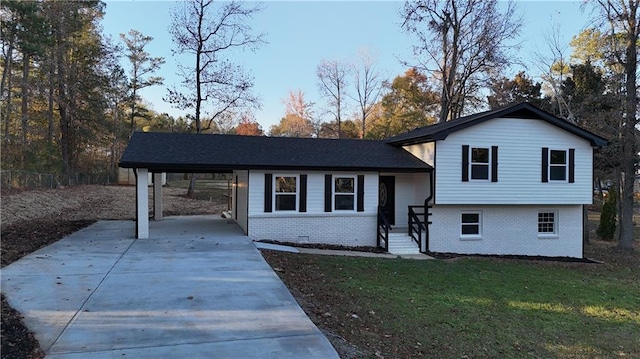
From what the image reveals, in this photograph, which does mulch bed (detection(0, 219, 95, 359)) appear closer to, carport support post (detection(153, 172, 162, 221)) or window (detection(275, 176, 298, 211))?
carport support post (detection(153, 172, 162, 221))

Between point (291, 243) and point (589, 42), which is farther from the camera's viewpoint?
point (589, 42)

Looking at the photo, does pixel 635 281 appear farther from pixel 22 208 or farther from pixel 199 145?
pixel 22 208

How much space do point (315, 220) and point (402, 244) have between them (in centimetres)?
312

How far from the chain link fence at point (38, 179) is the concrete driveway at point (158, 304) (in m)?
12.0

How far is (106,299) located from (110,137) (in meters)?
34.9

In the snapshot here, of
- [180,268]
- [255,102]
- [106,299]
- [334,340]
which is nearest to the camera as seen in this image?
[334,340]

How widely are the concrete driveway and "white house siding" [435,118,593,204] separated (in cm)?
788

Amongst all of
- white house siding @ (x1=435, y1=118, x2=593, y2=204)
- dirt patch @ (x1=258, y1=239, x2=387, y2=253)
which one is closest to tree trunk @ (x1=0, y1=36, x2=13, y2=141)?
dirt patch @ (x1=258, y1=239, x2=387, y2=253)

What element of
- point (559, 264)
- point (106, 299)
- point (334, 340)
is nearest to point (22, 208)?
point (106, 299)

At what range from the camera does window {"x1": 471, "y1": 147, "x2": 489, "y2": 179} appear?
1472cm

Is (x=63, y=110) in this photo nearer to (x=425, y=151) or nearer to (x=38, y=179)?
(x=38, y=179)

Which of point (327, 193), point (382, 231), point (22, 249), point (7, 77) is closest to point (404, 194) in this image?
point (382, 231)

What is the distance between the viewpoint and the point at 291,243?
13117mm

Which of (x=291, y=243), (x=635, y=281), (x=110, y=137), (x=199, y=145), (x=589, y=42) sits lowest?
(x=635, y=281)
